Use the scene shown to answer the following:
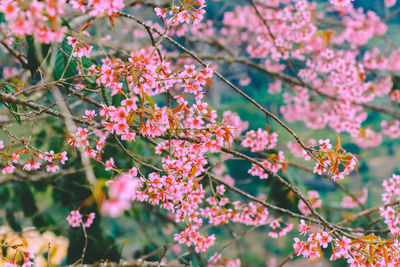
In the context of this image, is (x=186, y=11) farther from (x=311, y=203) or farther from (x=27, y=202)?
(x=27, y=202)

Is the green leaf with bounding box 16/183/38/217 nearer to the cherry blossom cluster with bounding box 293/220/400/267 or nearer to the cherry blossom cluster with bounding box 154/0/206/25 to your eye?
the cherry blossom cluster with bounding box 154/0/206/25

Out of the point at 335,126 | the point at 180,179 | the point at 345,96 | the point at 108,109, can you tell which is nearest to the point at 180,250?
the point at 335,126

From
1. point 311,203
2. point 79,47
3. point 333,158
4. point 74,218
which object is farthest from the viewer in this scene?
point 311,203

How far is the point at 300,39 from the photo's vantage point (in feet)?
7.70

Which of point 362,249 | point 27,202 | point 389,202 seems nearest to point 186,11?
point 362,249

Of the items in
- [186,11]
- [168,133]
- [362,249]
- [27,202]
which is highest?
[186,11]

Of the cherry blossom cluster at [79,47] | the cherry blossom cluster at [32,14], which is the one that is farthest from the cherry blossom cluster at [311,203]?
the cherry blossom cluster at [32,14]

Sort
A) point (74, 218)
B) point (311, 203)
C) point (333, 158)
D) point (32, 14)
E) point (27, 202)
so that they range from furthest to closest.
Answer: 1. point (27, 202)
2. point (311, 203)
3. point (74, 218)
4. point (333, 158)
5. point (32, 14)

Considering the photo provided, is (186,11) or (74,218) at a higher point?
(186,11)

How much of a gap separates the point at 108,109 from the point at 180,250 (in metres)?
2.56

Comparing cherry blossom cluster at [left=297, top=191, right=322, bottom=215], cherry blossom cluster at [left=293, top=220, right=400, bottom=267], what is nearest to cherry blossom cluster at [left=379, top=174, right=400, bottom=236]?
cherry blossom cluster at [left=297, top=191, right=322, bottom=215]

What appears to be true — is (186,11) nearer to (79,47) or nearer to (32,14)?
(79,47)

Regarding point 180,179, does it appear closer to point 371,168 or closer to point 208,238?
point 208,238

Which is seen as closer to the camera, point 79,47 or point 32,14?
point 32,14
